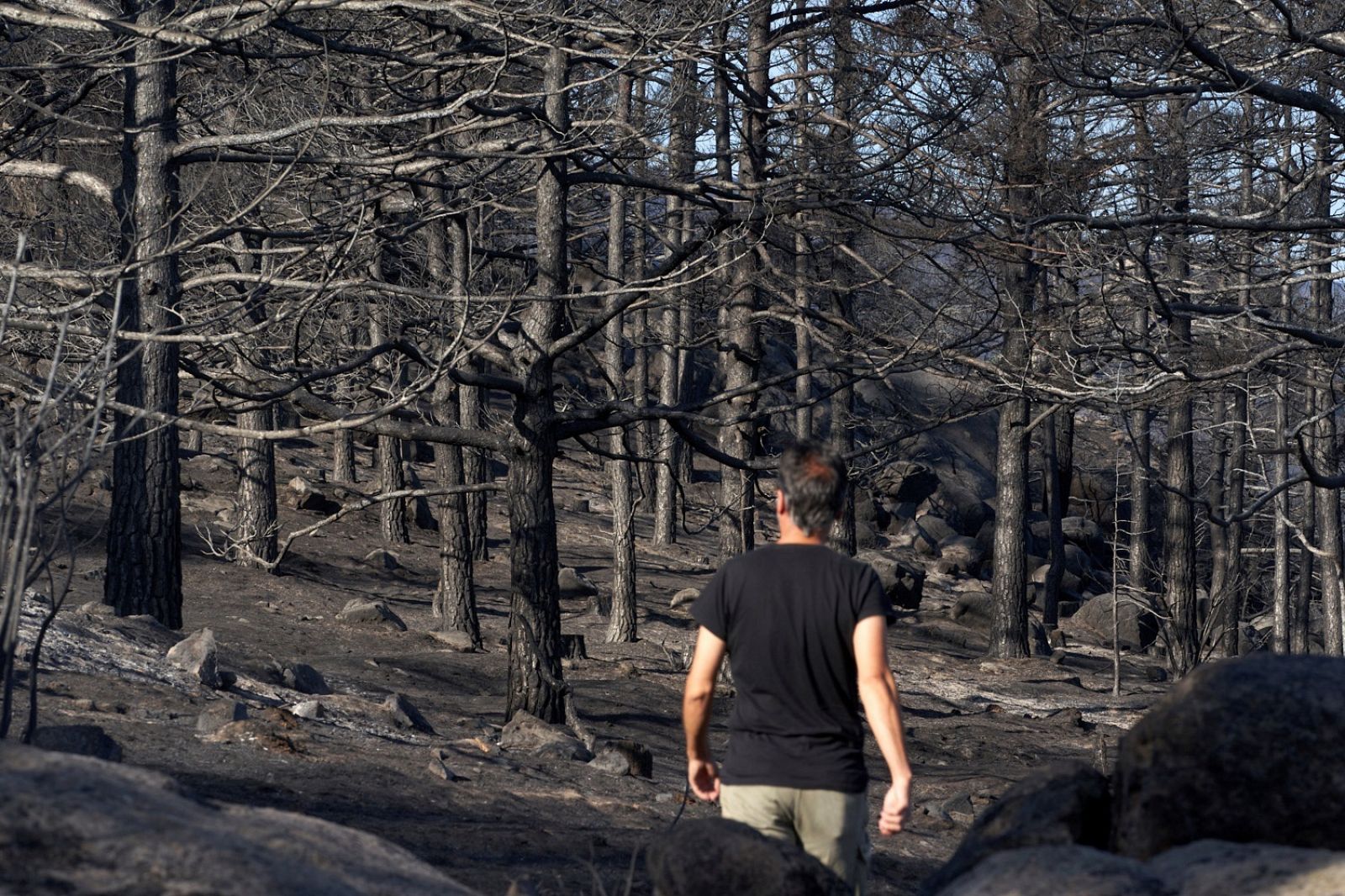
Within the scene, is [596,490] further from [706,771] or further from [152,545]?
[706,771]

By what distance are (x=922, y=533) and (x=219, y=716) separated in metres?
25.7

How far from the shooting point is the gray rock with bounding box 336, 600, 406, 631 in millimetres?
16328

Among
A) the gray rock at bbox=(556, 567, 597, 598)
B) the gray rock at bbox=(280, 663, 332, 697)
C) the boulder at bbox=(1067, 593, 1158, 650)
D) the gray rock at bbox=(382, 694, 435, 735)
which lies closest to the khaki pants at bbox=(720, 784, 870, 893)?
the gray rock at bbox=(382, 694, 435, 735)

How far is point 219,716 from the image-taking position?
26.4ft

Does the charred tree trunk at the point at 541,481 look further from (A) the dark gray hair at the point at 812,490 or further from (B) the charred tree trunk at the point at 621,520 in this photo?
(A) the dark gray hair at the point at 812,490

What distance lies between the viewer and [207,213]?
1108 cm

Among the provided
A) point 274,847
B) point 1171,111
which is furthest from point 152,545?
point 1171,111

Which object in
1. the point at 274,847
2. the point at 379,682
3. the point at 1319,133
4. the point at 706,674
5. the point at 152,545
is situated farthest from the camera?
the point at 379,682

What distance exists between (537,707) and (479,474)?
31.4ft

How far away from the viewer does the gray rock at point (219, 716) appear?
787 centimetres

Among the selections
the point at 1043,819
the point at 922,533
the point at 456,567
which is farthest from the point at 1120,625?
the point at 1043,819

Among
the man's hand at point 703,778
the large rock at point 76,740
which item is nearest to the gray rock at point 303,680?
the large rock at point 76,740

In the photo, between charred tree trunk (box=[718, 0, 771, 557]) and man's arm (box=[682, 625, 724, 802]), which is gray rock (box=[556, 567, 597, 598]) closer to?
charred tree trunk (box=[718, 0, 771, 557])

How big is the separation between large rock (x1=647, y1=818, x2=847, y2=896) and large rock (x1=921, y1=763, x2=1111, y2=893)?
0.60 meters
